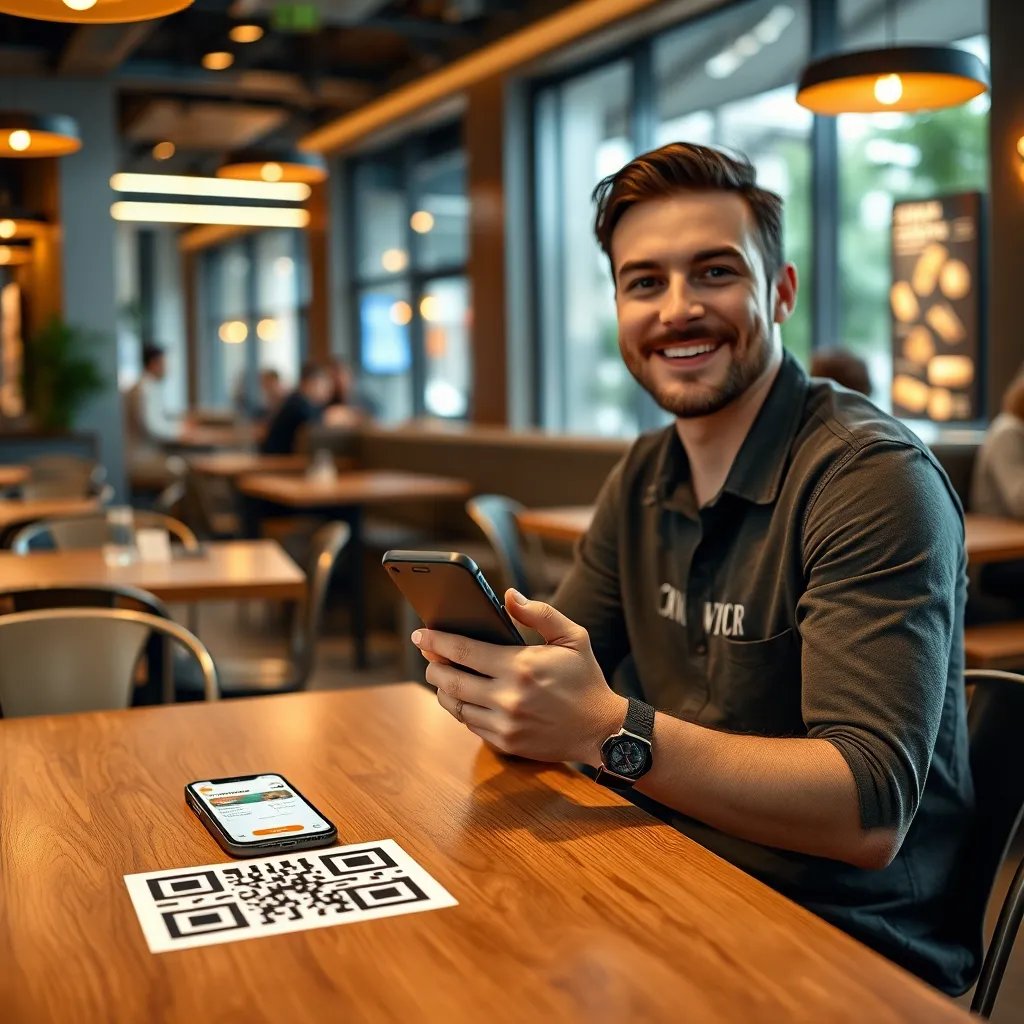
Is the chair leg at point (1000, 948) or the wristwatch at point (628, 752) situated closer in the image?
the wristwatch at point (628, 752)

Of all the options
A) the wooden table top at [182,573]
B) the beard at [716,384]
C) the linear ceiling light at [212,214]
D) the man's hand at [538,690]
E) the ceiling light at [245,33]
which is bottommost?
the wooden table top at [182,573]

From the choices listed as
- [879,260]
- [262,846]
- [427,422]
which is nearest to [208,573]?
[262,846]

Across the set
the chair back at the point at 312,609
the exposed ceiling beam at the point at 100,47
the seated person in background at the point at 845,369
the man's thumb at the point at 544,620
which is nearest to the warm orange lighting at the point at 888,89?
the seated person in background at the point at 845,369

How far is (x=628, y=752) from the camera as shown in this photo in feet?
4.59

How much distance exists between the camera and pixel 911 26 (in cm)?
600

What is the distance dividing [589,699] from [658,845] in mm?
164

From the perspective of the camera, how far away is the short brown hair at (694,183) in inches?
69.7

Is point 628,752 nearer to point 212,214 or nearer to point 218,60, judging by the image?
point 218,60

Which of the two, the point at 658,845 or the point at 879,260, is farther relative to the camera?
the point at 879,260

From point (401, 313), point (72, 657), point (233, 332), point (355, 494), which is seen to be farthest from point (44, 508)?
point (233, 332)

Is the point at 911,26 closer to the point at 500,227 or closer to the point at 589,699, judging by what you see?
the point at 500,227

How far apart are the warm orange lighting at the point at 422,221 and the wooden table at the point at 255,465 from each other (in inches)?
106

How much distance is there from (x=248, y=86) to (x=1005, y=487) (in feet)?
24.3

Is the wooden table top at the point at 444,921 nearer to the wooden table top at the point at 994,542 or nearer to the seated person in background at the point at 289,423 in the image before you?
the wooden table top at the point at 994,542
